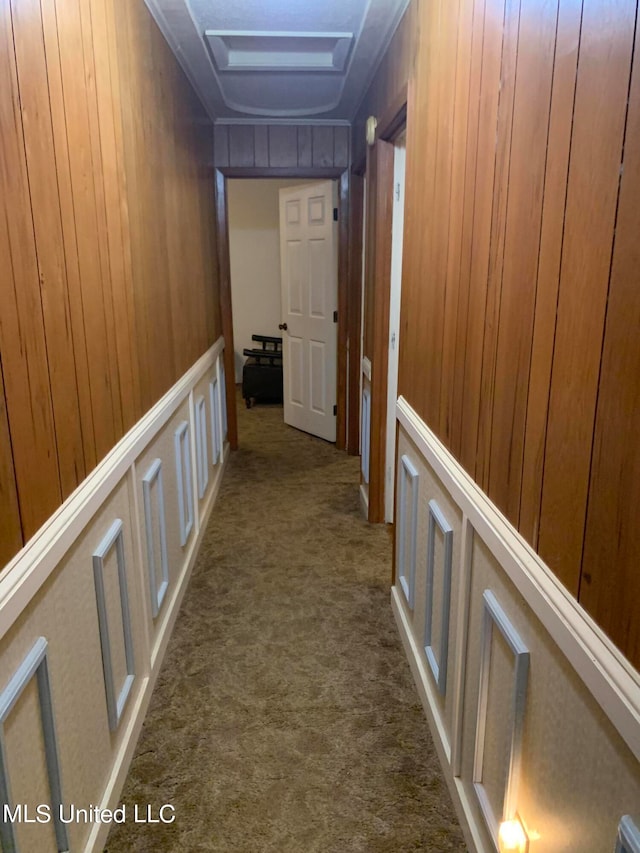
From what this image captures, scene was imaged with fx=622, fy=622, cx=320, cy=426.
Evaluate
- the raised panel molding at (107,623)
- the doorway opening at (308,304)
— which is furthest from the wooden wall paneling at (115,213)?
the doorway opening at (308,304)

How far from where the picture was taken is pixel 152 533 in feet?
7.09

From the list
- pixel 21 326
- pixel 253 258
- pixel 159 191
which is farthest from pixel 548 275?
pixel 253 258

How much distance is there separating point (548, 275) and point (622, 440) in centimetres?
36

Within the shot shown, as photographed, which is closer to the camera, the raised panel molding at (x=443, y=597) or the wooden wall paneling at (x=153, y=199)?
the raised panel molding at (x=443, y=597)

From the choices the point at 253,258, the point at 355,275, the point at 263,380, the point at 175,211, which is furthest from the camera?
the point at 253,258

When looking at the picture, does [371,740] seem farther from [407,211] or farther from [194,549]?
[407,211]

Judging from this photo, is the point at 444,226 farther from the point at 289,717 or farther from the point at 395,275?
the point at 289,717

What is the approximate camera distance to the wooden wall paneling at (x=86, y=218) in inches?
56.6

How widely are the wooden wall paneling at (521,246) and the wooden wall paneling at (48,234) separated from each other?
927 mm

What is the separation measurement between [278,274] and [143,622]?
5.42 meters

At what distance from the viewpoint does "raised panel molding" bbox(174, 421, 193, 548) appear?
2672 millimetres

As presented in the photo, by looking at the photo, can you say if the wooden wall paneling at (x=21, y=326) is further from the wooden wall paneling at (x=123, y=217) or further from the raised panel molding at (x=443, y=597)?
the raised panel molding at (x=443, y=597)

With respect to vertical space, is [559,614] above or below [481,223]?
below

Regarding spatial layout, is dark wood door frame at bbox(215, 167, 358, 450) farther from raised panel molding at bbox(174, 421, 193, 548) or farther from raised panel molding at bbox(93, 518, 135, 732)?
raised panel molding at bbox(93, 518, 135, 732)
